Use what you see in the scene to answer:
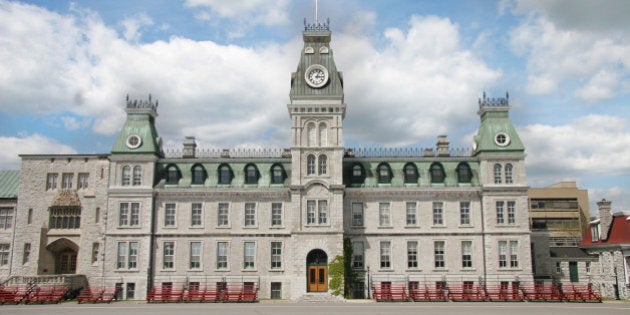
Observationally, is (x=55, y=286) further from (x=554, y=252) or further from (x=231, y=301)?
(x=554, y=252)

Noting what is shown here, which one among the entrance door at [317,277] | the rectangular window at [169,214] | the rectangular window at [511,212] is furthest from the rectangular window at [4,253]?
the rectangular window at [511,212]

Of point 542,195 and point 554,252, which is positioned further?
point 542,195

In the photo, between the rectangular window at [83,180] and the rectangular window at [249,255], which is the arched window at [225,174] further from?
the rectangular window at [83,180]

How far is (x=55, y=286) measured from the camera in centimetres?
4412

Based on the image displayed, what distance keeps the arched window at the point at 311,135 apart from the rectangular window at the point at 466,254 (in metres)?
15.8

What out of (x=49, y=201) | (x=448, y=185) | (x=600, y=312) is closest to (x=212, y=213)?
(x=49, y=201)

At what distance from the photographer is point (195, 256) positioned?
48344 millimetres

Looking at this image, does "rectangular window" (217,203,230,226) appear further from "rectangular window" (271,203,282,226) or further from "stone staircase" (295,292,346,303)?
"stone staircase" (295,292,346,303)

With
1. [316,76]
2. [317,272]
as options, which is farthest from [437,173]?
[317,272]

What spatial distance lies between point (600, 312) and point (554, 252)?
769 inches

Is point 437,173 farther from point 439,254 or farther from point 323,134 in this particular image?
point 323,134

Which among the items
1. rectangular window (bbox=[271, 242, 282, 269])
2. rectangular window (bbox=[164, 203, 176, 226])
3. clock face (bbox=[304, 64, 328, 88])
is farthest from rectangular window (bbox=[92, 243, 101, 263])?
clock face (bbox=[304, 64, 328, 88])

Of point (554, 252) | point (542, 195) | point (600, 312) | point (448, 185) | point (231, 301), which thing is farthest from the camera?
point (542, 195)

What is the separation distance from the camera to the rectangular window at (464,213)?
1917 inches
